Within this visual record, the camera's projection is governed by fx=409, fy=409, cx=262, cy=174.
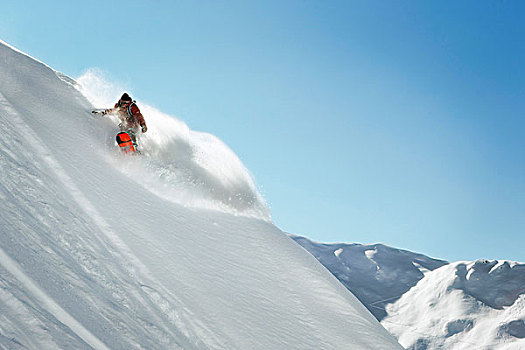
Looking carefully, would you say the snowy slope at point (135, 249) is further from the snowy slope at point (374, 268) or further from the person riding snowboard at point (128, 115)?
the snowy slope at point (374, 268)

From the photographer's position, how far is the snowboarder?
7926 millimetres

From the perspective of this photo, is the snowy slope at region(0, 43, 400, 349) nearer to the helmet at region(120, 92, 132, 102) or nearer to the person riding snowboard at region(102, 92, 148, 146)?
the person riding snowboard at region(102, 92, 148, 146)

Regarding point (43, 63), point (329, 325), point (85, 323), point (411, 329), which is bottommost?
point (85, 323)

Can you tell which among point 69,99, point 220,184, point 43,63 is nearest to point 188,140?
point 220,184

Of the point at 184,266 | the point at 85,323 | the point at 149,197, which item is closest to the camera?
the point at 85,323

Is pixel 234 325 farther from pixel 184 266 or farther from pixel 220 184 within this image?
pixel 220 184

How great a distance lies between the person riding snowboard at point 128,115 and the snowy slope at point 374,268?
27.5m

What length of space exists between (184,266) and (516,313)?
28.4m

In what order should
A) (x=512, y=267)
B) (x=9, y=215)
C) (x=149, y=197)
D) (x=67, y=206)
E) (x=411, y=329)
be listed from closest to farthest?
(x=9, y=215) < (x=67, y=206) < (x=149, y=197) < (x=411, y=329) < (x=512, y=267)

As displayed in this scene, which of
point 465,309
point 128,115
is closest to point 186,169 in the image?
point 128,115

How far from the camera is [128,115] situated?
26.2ft

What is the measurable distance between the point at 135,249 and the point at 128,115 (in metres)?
3.90

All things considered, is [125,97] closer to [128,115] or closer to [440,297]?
[128,115]

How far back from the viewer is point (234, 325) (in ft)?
15.2
